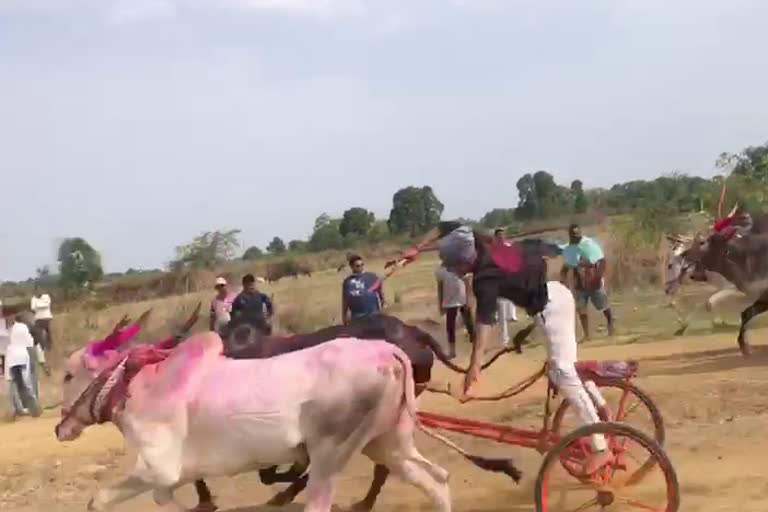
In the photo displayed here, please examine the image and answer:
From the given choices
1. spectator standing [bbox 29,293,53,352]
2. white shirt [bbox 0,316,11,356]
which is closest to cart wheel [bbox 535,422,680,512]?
white shirt [bbox 0,316,11,356]

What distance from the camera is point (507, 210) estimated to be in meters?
38.3

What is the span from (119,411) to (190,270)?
28.2 m

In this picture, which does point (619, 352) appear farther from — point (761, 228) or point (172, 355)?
point (172, 355)

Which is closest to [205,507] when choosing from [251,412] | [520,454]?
[251,412]

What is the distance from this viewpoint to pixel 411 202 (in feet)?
167

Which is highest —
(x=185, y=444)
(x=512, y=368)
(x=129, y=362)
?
(x=129, y=362)

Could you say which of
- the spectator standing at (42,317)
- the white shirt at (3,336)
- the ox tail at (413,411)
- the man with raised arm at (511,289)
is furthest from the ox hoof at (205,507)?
the spectator standing at (42,317)

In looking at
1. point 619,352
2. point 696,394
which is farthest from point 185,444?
point 619,352

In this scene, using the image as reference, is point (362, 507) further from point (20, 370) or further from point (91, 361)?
point (20, 370)

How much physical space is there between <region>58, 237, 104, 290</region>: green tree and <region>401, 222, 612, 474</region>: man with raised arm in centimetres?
3042

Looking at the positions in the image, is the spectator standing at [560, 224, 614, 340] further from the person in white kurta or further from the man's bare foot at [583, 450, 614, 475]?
the man's bare foot at [583, 450, 614, 475]

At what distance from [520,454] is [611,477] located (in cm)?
234

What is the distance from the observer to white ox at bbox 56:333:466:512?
6.46 meters

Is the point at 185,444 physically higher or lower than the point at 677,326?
higher
